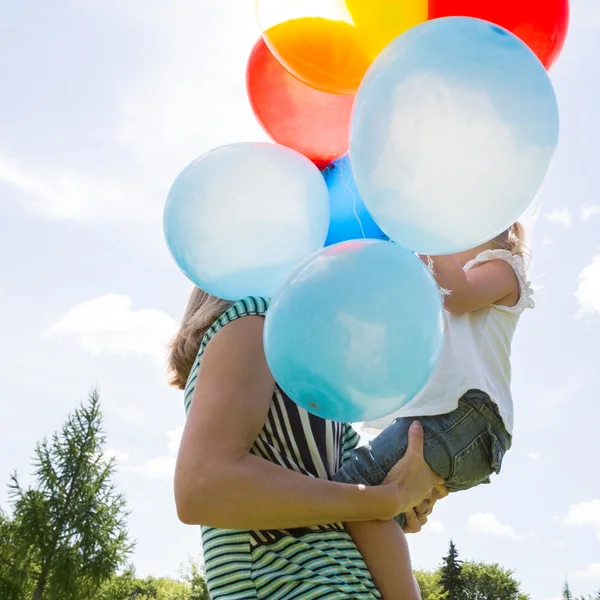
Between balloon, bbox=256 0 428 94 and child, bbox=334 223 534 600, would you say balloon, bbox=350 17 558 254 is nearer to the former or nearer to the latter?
balloon, bbox=256 0 428 94

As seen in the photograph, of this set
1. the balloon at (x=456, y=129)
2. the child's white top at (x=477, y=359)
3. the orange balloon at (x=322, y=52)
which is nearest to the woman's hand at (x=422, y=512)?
the child's white top at (x=477, y=359)

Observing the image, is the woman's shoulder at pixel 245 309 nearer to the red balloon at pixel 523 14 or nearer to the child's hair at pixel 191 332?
the child's hair at pixel 191 332

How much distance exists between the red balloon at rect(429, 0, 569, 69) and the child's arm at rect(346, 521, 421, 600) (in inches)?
54.5

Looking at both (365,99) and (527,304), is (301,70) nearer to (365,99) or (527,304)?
(365,99)

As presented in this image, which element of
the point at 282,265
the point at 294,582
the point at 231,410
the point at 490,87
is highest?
the point at 490,87

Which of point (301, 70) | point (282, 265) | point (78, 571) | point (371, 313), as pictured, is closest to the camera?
point (371, 313)

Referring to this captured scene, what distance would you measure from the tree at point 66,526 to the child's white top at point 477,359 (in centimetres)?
1525

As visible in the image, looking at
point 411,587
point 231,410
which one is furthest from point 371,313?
point 411,587

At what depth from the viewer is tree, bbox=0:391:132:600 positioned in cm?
1556

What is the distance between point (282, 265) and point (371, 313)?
1.50ft

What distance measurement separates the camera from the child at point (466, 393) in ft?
7.06

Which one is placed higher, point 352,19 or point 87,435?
point 87,435

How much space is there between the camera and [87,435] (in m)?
17.9

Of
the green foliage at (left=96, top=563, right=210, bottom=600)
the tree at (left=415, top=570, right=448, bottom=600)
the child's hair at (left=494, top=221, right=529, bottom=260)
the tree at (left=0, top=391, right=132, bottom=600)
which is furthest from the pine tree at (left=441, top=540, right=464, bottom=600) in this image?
the child's hair at (left=494, top=221, right=529, bottom=260)
